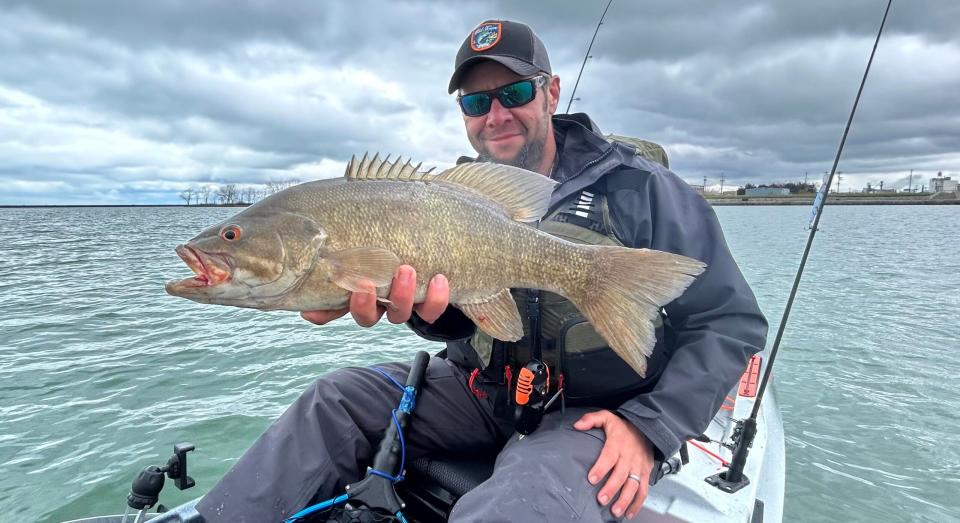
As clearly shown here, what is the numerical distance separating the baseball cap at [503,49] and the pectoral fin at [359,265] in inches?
59.6

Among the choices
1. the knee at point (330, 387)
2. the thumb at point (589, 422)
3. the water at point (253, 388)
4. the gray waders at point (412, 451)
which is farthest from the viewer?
the water at point (253, 388)

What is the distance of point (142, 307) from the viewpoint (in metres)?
13.2

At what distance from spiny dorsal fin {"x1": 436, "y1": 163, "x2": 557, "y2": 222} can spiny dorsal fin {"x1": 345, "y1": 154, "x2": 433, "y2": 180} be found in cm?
13

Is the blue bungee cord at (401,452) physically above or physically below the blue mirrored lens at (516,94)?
below

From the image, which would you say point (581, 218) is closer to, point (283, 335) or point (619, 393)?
point (619, 393)

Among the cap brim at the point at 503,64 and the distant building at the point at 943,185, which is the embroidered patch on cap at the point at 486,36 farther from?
the distant building at the point at 943,185

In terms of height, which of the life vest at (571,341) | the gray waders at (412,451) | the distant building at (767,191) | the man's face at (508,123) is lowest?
the gray waders at (412,451)

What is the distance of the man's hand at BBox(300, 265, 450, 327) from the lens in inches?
91.7

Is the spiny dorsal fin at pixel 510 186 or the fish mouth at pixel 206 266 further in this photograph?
the spiny dorsal fin at pixel 510 186

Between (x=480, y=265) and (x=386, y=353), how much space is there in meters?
7.57

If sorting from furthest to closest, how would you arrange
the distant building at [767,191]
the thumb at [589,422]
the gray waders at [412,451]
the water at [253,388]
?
the distant building at [767,191], the water at [253,388], the thumb at [589,422], the gray waders at [412,451]

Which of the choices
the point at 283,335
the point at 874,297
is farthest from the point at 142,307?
the point at 874,297

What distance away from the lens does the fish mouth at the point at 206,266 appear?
2172 millimetres

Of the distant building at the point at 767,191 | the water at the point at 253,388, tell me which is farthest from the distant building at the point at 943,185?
the water at the point at 253,388
